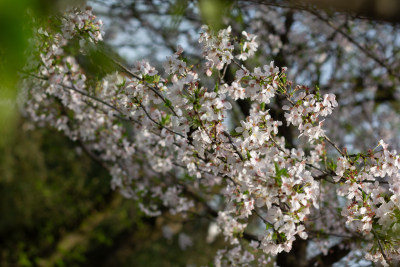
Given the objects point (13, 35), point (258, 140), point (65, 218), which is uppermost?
point (65, 218)

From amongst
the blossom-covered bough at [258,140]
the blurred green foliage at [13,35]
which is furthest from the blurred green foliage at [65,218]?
the blurred green foliage at [13,35]

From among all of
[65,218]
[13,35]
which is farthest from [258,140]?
[65,218]

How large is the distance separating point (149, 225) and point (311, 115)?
6242mm

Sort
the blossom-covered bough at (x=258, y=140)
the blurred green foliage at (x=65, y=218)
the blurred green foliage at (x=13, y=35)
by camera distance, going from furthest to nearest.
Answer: the blurred green foliage at (x=65, y=218) < the blossom-covered bough at (x=258, y=140) < the blurred green foliage at (x=13, y=35)

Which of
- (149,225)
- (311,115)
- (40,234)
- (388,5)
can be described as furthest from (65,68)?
(40,234)

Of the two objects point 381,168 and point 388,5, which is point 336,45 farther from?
point 388,5

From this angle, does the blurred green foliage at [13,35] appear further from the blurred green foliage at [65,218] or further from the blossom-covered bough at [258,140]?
the blurred green foliage at [65,218]

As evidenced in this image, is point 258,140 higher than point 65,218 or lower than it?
lower

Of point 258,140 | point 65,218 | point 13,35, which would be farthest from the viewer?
point 65,218

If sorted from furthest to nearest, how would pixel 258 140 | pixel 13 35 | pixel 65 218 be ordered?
pixel 65 218
pixel 258 140
pixel 13 35

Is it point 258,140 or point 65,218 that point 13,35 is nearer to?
point 258,140

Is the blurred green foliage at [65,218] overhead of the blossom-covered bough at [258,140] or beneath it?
overhead

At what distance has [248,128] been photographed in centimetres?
203

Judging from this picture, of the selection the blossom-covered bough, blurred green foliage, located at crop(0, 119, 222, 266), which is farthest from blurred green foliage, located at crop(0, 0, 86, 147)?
blurred green foliage, located at crop(0, 119, 222, 266)
